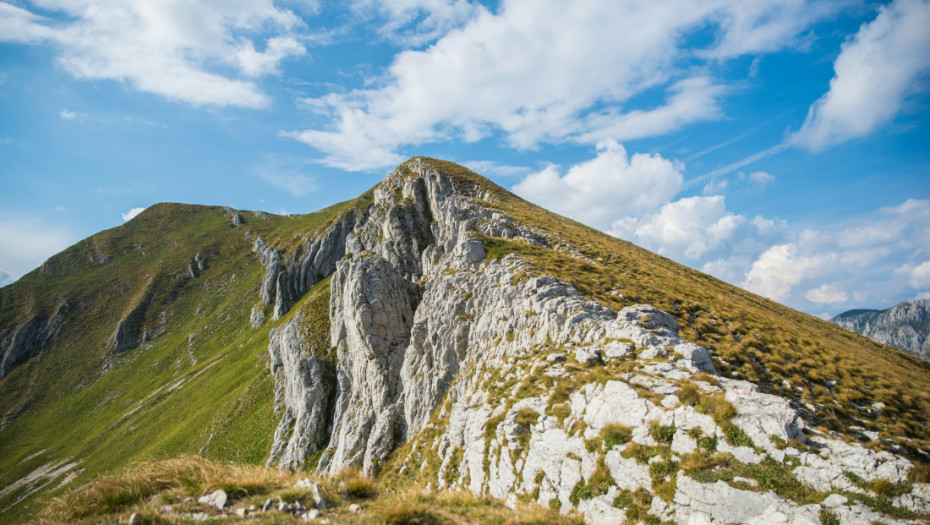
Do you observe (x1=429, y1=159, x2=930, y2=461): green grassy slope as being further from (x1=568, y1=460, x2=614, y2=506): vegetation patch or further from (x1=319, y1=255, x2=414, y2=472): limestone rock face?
(x1=319, y1=255, x2=414, y2=472): limestone rock face

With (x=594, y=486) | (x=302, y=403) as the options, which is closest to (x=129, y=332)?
(x=302, y=403)

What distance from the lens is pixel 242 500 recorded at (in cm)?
959

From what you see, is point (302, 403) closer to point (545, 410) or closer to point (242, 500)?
point (545, 410)

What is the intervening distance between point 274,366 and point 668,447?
67.5m

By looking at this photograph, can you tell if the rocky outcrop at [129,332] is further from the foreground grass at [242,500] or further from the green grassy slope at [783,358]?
the foreground grass at [242,500]

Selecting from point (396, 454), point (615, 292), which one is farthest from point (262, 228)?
point (615, 292)

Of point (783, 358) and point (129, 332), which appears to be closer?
point (783, 358)

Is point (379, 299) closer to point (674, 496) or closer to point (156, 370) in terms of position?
point (674, 496)

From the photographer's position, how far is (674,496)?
1098 cm

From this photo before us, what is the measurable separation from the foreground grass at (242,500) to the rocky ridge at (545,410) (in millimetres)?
3977

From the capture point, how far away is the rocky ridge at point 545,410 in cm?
1021

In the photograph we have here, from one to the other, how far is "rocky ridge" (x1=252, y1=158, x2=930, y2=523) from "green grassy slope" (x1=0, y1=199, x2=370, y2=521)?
23.8 metres

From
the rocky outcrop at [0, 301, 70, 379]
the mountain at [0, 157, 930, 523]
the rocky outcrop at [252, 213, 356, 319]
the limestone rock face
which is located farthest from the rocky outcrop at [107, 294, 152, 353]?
the limestone rock face

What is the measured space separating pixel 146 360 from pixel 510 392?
5268 inches
